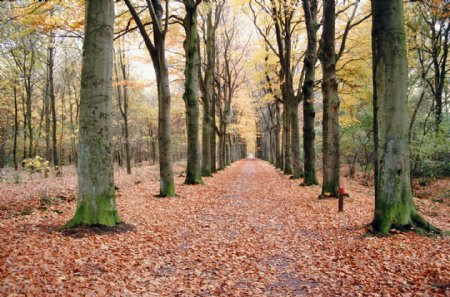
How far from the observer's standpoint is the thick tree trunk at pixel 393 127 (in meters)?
5.95

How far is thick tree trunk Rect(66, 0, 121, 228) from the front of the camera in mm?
6379

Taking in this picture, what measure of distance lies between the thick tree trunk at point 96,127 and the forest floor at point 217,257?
1.51ft

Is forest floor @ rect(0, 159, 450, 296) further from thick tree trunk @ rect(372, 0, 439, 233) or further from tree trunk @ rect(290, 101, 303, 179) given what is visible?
tree trunk @ rect(290, 101, 303, 179)

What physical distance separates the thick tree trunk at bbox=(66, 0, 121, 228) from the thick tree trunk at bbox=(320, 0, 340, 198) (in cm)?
716

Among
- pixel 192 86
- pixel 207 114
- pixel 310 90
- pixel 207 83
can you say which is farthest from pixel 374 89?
pixel 207 114

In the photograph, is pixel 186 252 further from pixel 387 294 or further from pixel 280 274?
pixel 387 294

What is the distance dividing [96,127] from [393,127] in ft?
18.9

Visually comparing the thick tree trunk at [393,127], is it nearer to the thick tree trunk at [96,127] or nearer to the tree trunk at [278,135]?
the thick tree trunk at [96,127]

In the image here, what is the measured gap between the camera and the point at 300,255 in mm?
5527

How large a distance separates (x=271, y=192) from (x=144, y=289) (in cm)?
993

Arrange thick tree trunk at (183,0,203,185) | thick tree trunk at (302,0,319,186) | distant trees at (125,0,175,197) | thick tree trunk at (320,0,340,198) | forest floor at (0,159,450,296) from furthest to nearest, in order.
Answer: thick tree trunk at (183,0,203,185), thick tree trunk at (302,0,319,186), distant trees at (125,0,175,197), thick tree trunk at (320,0,340,198), forest floor at (0,159,450,296)

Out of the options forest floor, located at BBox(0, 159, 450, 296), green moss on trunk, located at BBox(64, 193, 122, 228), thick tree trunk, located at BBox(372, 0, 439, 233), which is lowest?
forest floor, located at BBox(0, 159, 450, 296)

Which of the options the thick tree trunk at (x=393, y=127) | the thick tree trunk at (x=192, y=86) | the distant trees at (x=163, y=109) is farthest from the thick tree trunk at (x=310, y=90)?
the thick tree trunk at (x=393, y=127)

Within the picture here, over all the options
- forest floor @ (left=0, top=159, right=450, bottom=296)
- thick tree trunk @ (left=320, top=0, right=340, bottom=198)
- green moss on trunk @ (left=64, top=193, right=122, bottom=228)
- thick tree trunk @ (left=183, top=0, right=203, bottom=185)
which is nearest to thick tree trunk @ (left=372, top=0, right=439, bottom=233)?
forest floor @ (left=0, top=159, right=450, bottom=296)
